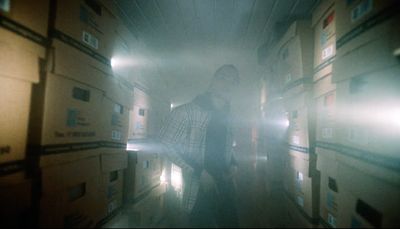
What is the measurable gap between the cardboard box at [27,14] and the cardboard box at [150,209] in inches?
43.2

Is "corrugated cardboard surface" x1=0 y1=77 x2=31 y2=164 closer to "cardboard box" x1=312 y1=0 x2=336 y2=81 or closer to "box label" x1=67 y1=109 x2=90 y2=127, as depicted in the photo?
"box label" x1=67 y1=109 x2=90 y2=127

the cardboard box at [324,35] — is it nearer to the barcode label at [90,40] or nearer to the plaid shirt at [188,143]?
the plaid shirt at [188,143]

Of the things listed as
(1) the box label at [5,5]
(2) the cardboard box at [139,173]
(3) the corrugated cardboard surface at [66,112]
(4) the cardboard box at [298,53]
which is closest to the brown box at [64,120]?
(3) the corrugated cardboard surface at [66,112]

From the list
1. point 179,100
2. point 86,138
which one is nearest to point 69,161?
point 86,138

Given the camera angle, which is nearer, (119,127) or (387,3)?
(387,3)

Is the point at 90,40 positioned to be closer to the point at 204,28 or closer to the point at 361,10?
the point at 204,28

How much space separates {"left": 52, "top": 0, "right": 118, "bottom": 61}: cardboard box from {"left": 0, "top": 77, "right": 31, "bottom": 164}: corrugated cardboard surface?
24 cm

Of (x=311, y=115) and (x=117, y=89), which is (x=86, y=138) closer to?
(x=117, y=89)

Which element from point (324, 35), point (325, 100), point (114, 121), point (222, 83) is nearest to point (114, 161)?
point (114, 121)

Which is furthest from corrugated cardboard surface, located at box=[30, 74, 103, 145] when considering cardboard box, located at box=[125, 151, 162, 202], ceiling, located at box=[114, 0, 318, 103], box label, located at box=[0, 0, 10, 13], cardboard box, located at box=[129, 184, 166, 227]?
ceiling, located at box=[114, 0, 318, 103]

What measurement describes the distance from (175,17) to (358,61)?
48.5 inches

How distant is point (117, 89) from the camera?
3.98 ft

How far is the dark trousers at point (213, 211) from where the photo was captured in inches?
48.7

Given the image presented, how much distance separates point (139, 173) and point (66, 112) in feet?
2.33
